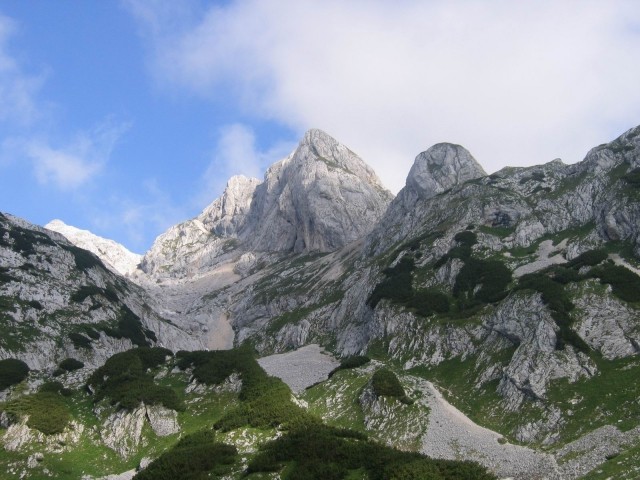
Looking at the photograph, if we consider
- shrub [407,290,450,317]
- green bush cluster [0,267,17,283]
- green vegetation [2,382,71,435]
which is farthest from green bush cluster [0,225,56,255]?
shrub [407,290,450,317]

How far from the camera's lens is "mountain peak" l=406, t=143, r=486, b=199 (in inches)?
6127

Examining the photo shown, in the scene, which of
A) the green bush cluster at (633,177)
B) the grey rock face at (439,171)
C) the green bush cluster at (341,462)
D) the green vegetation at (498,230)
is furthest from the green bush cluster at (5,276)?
the grey rock face at (439,171)

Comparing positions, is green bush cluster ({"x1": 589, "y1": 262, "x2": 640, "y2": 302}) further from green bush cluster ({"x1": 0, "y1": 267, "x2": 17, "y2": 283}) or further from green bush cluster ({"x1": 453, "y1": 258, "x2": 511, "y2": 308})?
green bush cluster ({"x1": 0, "y1": 267, "x2": 17, "y2": 283})

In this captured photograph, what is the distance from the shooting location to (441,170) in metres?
161

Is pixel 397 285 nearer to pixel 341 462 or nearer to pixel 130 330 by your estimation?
pixel 130 330

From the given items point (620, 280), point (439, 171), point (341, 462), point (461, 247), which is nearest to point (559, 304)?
point (620, 280)

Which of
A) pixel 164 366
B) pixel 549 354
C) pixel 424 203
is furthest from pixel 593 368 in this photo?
pixel 424 203

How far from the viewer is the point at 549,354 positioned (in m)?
48.7

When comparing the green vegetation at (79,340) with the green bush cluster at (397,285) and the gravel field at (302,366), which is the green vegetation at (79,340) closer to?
the gravel field at (302,366)

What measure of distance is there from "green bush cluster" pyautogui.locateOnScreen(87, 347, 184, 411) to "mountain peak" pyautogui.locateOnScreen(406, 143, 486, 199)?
114m

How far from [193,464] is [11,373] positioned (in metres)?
35.5

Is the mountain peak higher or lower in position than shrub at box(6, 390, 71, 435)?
higher

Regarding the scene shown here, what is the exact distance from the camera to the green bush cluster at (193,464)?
25.5 metres

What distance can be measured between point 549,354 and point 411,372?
16438 millimetres
